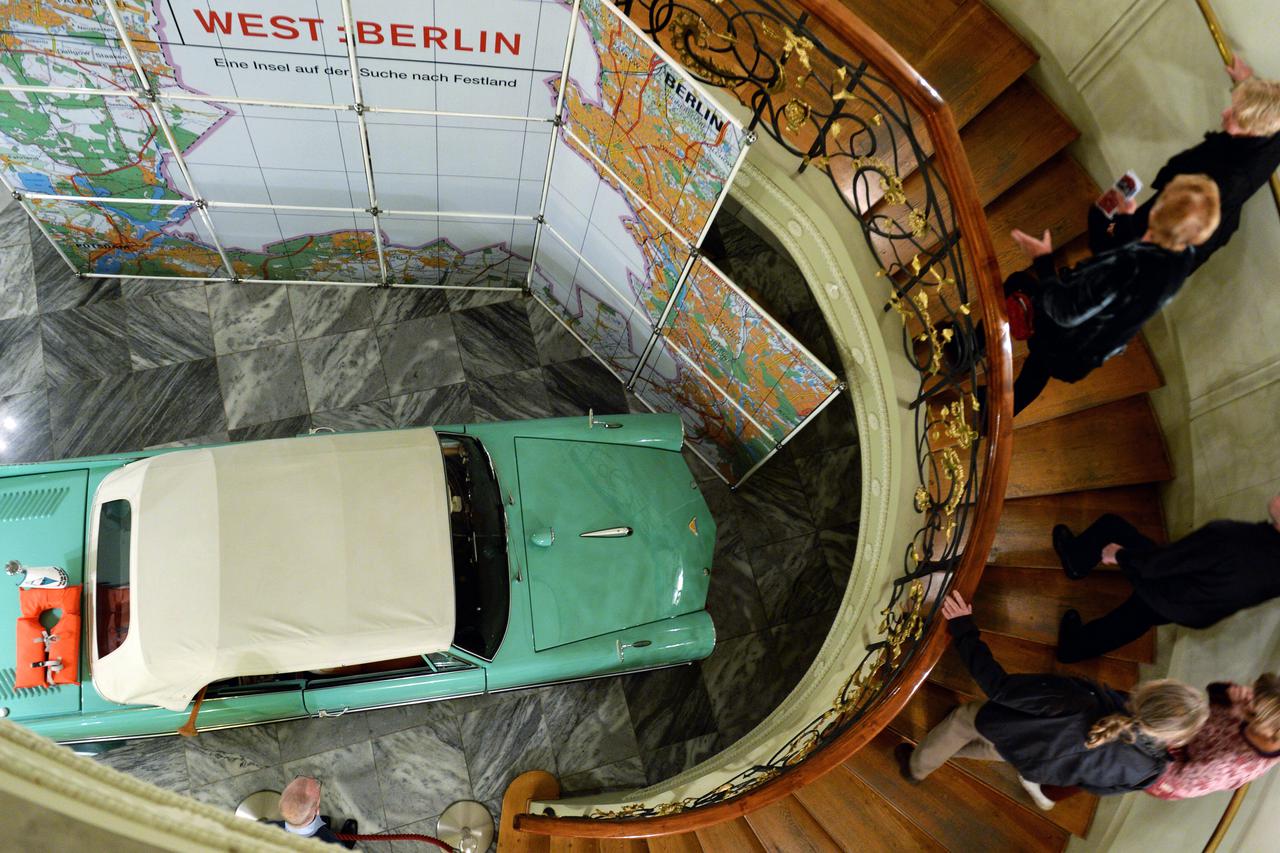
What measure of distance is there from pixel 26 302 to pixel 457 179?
319 cm

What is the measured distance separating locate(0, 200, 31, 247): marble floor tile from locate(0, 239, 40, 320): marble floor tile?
0.02m

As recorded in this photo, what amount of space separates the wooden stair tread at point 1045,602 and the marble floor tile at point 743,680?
1629 mm

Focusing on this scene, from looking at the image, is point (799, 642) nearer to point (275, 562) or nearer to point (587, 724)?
point (587, 724)

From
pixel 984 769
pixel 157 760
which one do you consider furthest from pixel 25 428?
pixel 984 769

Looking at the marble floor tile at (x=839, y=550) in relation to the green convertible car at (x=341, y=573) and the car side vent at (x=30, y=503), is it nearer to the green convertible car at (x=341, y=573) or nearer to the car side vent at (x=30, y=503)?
the green convertible car at (x=341, y=573)

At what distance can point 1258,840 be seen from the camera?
3219 millimetres

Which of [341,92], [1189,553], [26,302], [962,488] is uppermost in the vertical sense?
[341,92]

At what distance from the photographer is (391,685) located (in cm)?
423

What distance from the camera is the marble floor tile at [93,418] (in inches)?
209

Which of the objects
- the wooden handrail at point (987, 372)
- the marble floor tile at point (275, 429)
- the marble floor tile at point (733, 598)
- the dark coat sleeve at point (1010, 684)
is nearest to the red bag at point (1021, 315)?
the wooden handrail at point (987, 372)

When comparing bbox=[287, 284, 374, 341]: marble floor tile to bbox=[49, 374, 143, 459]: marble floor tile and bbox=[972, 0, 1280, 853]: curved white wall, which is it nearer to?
bbox=[49, 374, 143, 459]: marble floor tile

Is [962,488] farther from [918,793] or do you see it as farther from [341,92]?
[341,92]

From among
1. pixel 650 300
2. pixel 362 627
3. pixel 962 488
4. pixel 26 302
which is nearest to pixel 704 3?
pixel 650 300

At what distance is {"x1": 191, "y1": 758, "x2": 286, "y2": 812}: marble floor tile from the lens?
4781 mm
